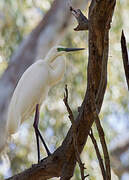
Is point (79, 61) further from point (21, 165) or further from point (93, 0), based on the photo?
point (93, 0)

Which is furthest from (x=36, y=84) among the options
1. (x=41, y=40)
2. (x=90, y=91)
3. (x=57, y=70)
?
(x=90, y=91)

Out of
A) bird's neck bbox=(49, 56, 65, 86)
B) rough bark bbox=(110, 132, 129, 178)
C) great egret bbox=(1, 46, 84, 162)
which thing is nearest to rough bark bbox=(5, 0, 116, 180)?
great egret bbox=(1, 46, 84, 162)

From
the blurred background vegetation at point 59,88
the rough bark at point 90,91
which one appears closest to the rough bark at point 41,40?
the blurred background vegetation at point 59,88

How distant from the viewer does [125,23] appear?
4.21 m

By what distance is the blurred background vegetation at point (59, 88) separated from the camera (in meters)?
3.64

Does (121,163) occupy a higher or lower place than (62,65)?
higher

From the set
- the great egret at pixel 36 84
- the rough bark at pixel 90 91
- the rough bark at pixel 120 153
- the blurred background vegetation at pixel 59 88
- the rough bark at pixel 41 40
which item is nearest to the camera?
the rough bark at pixel 90 91

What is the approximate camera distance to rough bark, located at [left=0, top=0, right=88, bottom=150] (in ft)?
10.8

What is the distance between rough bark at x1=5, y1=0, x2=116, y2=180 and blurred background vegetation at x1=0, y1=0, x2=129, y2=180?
6.25 feet

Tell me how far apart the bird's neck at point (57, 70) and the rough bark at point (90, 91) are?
0.95m

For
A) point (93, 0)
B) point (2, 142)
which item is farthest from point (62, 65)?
point (93, 0)

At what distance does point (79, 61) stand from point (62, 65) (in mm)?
1351

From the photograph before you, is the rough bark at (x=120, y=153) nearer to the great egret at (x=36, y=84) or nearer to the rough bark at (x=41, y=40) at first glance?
the rough bark at (x=41, y=40)

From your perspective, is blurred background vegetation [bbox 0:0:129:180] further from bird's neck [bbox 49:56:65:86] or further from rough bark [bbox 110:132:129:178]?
bird's neck [bbox 49:56:65:86]
